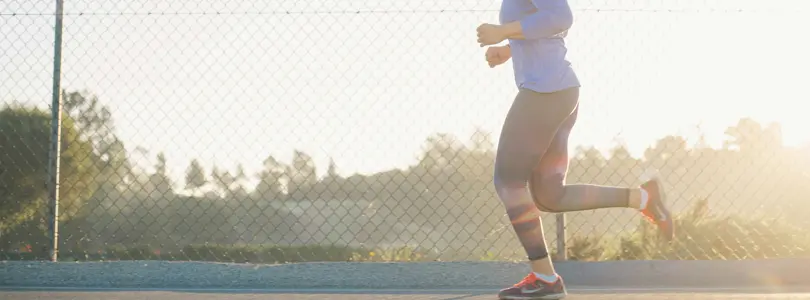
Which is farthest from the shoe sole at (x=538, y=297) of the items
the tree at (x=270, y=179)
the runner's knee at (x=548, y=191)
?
the tree at (x=270, y=179)

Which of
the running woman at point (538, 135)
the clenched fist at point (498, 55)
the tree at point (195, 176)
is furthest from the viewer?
the tree at point (195, 176)

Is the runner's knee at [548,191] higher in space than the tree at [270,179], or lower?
lower

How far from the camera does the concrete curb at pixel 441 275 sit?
4480mm

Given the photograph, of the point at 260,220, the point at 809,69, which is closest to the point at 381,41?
the point at 260,220

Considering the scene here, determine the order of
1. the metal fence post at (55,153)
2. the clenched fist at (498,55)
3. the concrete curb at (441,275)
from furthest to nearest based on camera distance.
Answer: the metal fence post at (55,153) < the concrete curb at (441,275) < the clenched fist at (498,55)

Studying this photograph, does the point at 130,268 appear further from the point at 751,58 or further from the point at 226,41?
the point at 751,58

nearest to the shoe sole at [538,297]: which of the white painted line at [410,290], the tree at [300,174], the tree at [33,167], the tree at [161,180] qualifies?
the white painted line at [410,290]

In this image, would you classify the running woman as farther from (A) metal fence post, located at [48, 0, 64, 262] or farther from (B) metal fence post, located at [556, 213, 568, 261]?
(A) metal fence post, located at [48, 0, 64, 262]

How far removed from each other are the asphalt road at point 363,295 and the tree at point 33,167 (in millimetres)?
976

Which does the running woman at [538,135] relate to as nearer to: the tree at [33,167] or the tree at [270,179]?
the tree at [270,179]

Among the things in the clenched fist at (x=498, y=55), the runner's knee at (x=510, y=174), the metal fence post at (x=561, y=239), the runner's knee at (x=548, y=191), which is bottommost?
the metal fence post at (x=561, y=239)

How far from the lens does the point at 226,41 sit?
4.84 metres

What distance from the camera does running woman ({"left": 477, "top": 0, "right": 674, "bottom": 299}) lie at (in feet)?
10.5

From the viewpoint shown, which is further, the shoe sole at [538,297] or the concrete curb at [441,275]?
the concrete curb at [441,275]
